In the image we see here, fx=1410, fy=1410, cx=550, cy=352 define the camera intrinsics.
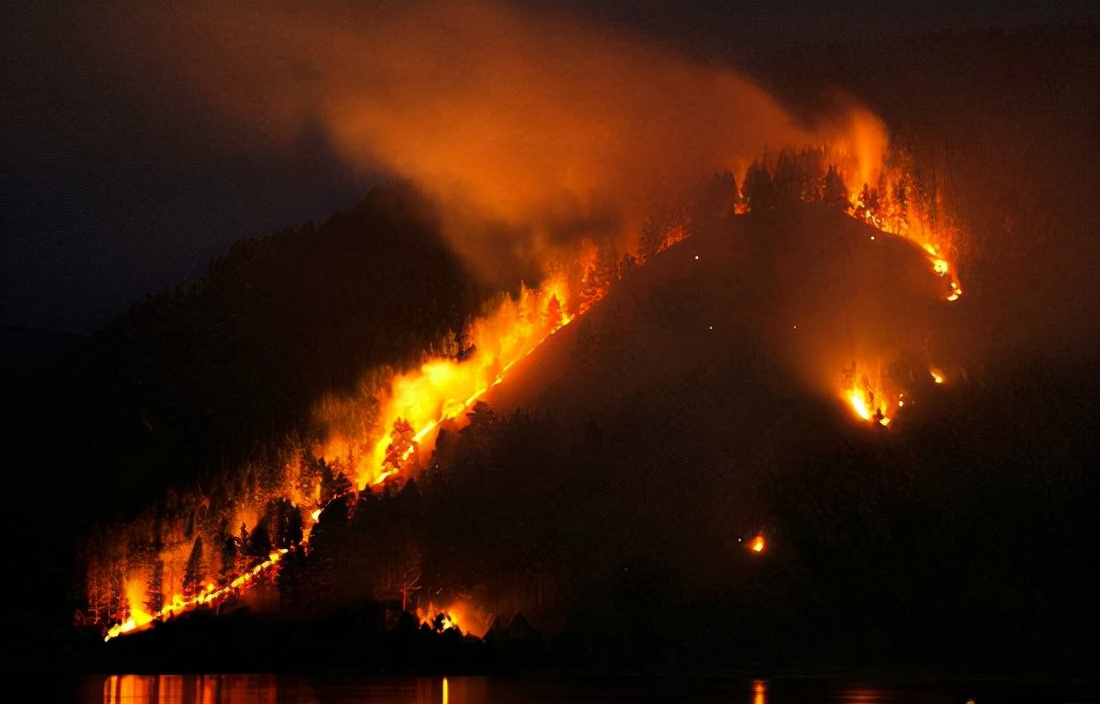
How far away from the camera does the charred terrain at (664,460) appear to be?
10219 centimetres

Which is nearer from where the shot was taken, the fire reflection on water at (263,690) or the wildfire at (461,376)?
the fire reflection on water at (263,690)

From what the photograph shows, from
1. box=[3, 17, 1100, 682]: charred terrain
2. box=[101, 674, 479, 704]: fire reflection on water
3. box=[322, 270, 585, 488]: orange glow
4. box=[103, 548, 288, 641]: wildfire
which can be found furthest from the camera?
box=[322, 270, 585, 488]: orange glow

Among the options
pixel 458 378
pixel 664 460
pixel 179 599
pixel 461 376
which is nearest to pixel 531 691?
pixel 664 460

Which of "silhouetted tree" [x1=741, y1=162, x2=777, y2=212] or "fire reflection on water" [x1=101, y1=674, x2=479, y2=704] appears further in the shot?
"silhouetted tree" [x1=741, y1=162, x2=777, y2=212]

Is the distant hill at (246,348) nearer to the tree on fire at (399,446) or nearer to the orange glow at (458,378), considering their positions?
the orange glow at (458,378)

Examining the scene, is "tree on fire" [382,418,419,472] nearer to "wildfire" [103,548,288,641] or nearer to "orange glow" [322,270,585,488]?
"orange glow" [322,270,585,488]

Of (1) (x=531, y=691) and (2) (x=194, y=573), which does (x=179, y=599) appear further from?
(1) (x=531, y=691)

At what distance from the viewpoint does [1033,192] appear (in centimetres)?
14450

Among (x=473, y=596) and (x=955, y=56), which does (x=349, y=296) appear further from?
(x=955, y=56)

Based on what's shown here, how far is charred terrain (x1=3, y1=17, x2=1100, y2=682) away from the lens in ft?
335

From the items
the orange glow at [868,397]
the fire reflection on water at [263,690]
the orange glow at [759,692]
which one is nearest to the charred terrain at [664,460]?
the orange glow at [868,397]

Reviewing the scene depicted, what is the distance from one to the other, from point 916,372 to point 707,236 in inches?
1202


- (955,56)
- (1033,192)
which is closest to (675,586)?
(1033,192)

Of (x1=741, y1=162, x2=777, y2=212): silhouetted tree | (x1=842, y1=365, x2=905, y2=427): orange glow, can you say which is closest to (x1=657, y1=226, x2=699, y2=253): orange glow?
(x1=741, y1=162, x2=777, y2=212): silhouetted tree
